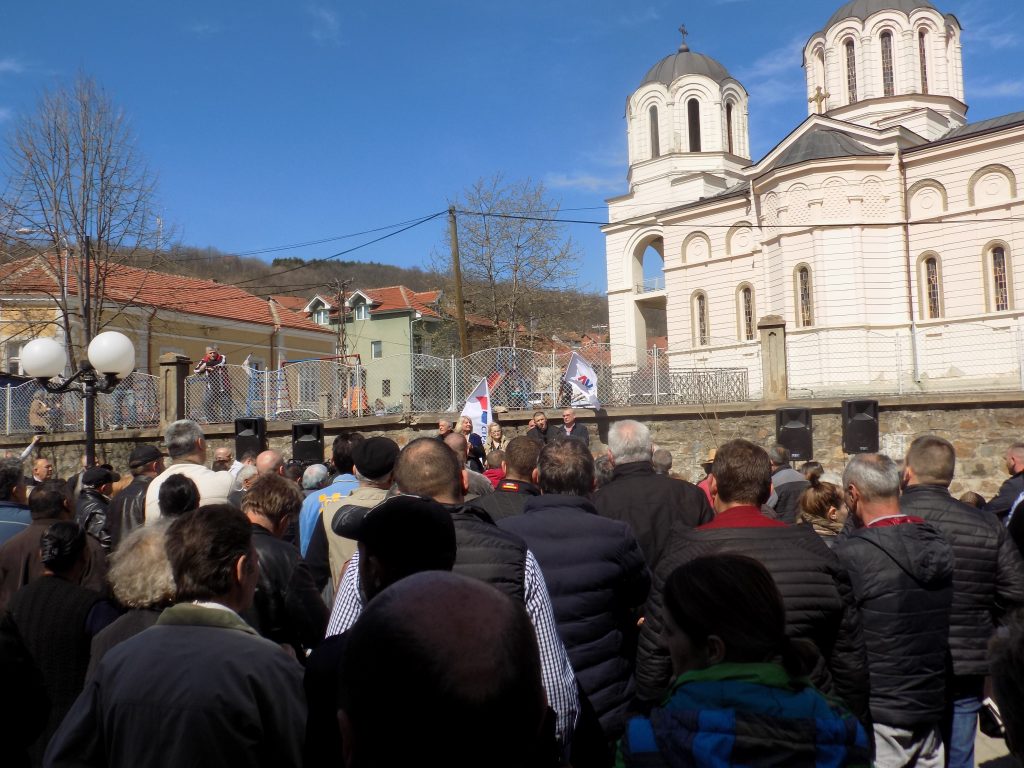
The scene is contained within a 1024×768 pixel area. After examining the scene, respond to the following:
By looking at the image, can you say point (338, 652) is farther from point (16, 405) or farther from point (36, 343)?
point (16, 405)

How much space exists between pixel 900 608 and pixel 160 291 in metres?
32.6

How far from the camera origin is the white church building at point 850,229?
84.0 feet

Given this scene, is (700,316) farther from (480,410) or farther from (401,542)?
(401,542)

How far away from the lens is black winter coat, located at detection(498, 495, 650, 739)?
3.60 m

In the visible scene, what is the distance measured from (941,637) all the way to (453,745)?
11.1ft

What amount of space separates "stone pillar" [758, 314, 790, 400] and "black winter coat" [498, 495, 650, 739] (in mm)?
13166

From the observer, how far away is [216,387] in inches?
719

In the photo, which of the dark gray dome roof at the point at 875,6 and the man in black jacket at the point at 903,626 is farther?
the dark gray dome roof at the point at 875,6

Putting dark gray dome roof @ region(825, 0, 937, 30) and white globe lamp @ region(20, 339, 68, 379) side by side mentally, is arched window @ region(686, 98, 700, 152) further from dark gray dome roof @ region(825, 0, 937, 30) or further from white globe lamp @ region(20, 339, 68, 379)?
white globe lamp @ region(20, 339, 68, 379)

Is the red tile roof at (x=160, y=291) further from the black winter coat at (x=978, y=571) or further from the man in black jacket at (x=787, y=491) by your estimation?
the black winter coat at (x=978, y=571)

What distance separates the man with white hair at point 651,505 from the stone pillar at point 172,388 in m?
15.1

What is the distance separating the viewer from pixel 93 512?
264 inches

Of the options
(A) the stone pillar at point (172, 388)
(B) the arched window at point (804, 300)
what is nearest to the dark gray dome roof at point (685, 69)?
(B) the arched window at point (804, 300)

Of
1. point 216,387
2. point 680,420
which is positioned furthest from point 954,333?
point 216,387
